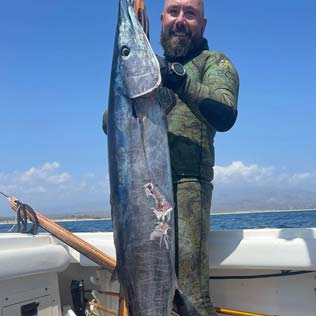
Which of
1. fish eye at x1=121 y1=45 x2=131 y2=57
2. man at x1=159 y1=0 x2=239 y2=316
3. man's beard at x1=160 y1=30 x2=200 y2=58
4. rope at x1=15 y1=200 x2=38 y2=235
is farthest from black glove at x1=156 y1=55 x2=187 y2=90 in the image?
rope at x1=15 y1=200 x2=38 y2=235

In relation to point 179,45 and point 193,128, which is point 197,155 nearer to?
point 193,128

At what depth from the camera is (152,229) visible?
2.62 metres

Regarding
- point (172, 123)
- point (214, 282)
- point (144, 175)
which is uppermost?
point (172, 123)

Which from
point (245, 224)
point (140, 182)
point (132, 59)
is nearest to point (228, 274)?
point (140, 182)

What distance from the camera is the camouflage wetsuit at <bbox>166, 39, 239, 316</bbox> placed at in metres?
2.87

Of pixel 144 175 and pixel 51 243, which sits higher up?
pixel 144 175

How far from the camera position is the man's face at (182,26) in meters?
3.47

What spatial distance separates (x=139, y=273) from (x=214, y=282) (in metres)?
1.47

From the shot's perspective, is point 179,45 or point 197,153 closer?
point 197,153

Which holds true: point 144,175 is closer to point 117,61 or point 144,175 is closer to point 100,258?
point 117,61

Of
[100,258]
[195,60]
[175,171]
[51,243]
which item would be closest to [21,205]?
[51,243]

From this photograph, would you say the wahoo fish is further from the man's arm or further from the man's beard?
the man's beard

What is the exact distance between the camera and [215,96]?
2.84 meters

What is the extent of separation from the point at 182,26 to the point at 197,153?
3.52 feet
